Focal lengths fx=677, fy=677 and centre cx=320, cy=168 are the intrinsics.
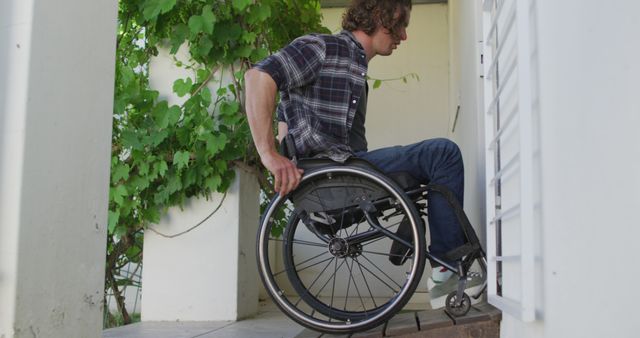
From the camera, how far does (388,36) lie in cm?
222

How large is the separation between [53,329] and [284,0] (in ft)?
6.66

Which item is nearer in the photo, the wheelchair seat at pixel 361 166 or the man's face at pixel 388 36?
the wheelchair seat at pixel 361 166

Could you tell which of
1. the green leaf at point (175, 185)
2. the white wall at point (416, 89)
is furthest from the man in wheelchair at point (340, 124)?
the white wall at point (416, 89)

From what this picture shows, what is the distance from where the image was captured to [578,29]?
1.07 meters

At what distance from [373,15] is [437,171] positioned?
59 cm

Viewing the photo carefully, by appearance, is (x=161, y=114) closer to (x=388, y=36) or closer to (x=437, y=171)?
(x=388, y=36)

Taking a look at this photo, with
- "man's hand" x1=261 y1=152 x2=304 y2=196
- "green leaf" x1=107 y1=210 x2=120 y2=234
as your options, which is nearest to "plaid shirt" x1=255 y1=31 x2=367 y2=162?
"man's hand" x1=261 y1=152 x2=304 y2=196

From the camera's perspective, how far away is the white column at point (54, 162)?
1.24 meters

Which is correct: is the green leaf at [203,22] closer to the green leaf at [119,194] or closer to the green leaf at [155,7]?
the green leaf at [155,7]

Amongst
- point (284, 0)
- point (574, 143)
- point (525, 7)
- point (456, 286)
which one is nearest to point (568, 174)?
point (574, 143)

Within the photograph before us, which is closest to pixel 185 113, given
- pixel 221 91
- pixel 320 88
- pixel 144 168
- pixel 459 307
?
pixel 221 91

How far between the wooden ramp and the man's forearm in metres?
0.60

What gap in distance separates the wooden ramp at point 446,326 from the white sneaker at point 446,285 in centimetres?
6

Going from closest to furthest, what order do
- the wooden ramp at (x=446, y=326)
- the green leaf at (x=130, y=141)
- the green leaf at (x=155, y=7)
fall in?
the wooden ramp at (x=446, y=326) < the green leaf at (x=155, y=7) < the green leaf at (x=130, y=141)
